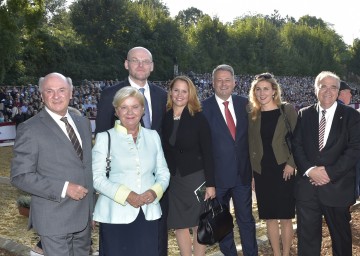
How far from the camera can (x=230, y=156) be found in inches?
196

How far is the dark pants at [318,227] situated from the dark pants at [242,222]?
0.56 meters

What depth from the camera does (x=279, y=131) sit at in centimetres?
494

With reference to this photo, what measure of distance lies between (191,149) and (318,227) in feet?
5.14

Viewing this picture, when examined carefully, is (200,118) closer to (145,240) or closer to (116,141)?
(116,141)

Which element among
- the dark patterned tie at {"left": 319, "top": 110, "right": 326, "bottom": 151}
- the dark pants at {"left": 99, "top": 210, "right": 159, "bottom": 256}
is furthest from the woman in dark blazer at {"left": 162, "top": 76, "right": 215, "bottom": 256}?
the dark patterned tie at {"left": 319, "top": 110, "right": 326, "bottom": 151}

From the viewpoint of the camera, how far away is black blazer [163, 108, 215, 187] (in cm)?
456

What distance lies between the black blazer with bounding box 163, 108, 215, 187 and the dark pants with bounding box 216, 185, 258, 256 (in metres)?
0.56

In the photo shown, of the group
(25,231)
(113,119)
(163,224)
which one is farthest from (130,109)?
(25,231)

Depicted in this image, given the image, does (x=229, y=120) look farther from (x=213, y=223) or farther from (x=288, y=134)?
(x=213, y=223)

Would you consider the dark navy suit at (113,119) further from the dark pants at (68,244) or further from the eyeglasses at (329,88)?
the eyeglasses at (329,88)

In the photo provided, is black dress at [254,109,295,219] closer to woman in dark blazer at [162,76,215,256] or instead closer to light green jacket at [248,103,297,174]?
light green jacket at [248,103,297,174]

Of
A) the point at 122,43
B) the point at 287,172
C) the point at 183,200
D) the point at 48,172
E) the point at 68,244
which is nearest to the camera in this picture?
the point at 48,172

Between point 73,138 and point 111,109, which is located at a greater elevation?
point 111,109

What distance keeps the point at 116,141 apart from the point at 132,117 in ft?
0.82
